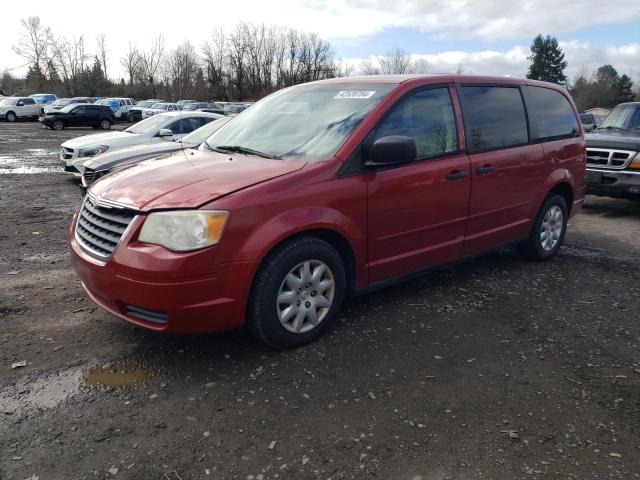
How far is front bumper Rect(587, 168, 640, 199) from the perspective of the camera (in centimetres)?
809

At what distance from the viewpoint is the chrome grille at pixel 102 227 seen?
326 centimetres

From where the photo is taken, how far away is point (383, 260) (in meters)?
3.98

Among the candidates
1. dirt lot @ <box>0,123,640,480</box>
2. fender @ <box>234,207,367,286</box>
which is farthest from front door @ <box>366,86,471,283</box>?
dirt lot @ <box>0,123,640,480</box>

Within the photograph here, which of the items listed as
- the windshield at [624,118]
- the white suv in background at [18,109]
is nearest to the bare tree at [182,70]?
the white suv in background at [18,109]

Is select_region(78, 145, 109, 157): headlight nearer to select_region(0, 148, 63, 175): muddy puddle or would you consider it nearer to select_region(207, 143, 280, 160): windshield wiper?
select_region(0, 148, 63, 175): muddy puddle

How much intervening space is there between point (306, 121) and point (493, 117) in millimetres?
1796

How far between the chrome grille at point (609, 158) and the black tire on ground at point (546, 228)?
327 cm

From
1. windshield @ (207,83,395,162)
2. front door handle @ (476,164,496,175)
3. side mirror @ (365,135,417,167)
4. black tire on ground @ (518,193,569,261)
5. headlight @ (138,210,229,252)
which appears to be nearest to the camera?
headlight @ (138,210,229,252)

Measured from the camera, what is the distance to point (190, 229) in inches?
121

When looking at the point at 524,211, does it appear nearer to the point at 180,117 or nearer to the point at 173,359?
the point at 173,359

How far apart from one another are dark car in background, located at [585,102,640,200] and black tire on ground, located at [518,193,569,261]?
10.1ft

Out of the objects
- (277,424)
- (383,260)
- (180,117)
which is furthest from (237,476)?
(180,117)

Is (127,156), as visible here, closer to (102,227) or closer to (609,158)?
(102,227)

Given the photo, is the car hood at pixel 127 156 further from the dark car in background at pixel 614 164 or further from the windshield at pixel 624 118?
the windshield at pixel 624 118
